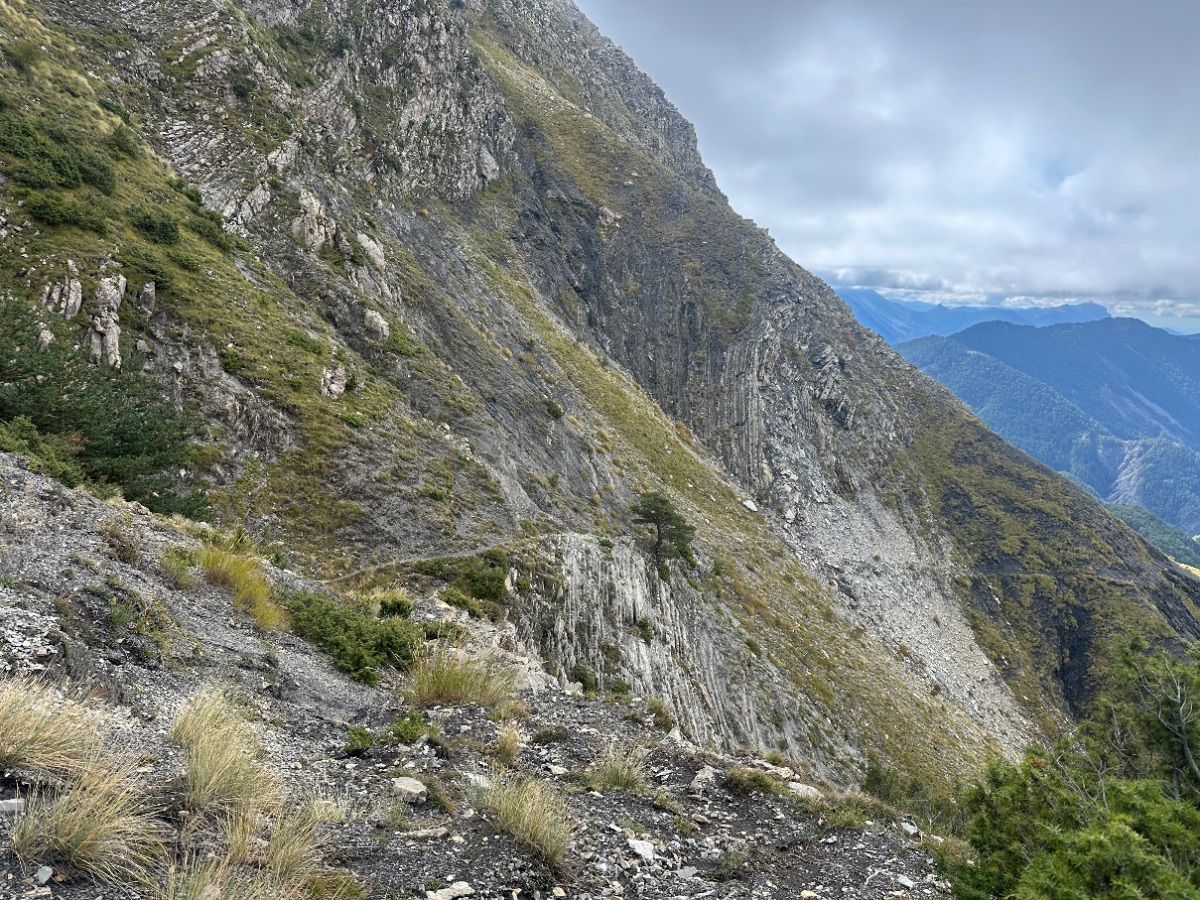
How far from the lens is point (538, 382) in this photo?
45594mm

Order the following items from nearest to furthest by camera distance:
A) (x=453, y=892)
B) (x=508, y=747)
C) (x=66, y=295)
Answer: (x=453, y=892) < (x=508, y=747) < (x=66, y=295)

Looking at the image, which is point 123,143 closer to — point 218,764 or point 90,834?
point 218,764

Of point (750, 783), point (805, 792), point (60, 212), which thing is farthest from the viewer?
point (60, 212)

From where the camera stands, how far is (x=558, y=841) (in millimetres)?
5871

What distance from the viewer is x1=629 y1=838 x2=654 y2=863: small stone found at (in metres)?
6.61

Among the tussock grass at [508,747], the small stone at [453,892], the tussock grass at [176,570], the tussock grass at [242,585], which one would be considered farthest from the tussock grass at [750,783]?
the tussock grass at [176,570]

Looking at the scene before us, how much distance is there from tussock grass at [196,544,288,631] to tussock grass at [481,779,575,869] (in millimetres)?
7102

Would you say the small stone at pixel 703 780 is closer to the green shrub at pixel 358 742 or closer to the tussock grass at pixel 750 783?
the tussock grass at pixel 750 783

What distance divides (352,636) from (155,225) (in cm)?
2203

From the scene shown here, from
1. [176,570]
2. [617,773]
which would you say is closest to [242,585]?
[176,570]

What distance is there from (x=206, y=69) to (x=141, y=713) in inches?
1660

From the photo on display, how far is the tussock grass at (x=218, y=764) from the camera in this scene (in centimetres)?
514

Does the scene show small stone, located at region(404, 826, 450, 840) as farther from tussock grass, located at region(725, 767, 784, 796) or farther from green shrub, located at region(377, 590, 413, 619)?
green shrub, located at region(377, 590, 413, 619)

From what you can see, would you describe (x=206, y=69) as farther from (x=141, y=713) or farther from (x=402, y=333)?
(x=141, y=713)
